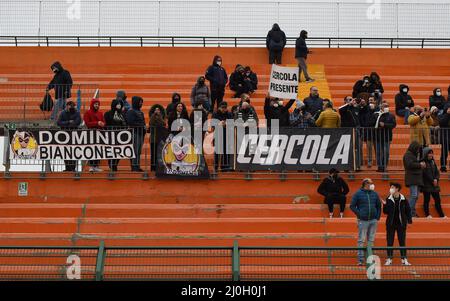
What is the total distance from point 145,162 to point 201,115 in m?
1.48

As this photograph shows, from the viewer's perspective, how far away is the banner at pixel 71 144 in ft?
78.5

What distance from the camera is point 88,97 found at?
2912cm

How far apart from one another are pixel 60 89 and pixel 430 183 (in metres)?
9.24

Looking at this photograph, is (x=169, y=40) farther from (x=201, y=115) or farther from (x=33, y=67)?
(x=201, y=115)

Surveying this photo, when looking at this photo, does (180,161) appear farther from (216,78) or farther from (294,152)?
(216,78)

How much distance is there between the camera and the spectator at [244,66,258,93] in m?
29.7

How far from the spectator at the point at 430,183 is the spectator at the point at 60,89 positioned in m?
8.63

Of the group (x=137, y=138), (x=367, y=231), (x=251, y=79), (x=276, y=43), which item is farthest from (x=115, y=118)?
(x=276, y=43)

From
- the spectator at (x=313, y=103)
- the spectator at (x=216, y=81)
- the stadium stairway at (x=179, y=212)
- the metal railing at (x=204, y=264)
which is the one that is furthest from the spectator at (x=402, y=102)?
the metal railing at (x=204, y=264)

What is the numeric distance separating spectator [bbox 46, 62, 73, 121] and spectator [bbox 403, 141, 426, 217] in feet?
27.5

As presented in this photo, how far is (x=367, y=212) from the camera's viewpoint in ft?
68.4
